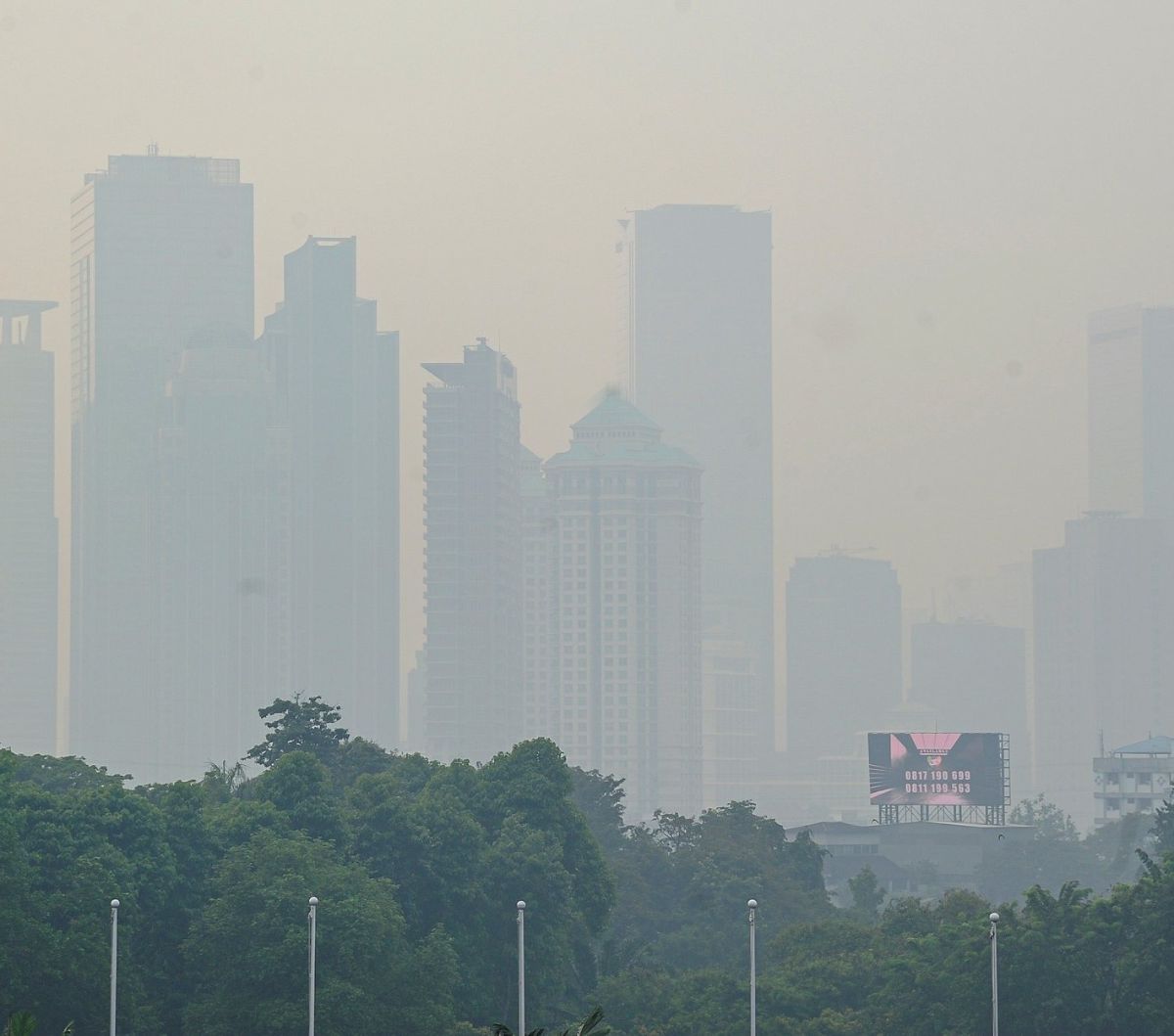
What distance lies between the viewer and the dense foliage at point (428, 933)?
59.6 meters

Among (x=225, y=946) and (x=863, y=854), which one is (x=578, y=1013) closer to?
(x=225, y=946)

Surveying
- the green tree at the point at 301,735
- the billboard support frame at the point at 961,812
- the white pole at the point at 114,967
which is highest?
the green tree at the point at 301,735

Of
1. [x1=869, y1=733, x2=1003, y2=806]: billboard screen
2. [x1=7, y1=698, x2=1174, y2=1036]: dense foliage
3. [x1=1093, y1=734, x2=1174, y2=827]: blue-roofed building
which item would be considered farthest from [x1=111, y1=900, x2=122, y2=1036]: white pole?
[x1=1093, y1=734, x2=1174, y2=827]: blue-roofed building

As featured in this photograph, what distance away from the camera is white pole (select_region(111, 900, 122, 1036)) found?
5491 cm

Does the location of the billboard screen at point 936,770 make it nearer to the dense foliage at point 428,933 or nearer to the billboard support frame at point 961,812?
the billboard support frame at point 961,812

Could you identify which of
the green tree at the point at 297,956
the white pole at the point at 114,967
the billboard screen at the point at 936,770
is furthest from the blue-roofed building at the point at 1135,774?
the white pole at the point at 114,967

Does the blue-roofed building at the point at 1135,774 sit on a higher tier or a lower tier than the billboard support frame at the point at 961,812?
higher

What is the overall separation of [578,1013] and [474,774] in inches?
377

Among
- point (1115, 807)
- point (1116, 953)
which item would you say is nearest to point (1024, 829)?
point (1115, 807)

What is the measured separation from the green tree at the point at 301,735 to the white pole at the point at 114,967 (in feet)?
79.2

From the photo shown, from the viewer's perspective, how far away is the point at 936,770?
162500 millimetres

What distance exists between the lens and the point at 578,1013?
69.8m

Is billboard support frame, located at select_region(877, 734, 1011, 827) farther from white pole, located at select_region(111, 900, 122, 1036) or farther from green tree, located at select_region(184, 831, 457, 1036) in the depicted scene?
white pole, located at select_region(111, 900, 122, 1036)

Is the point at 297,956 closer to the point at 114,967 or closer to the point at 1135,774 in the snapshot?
the point at 114,967
